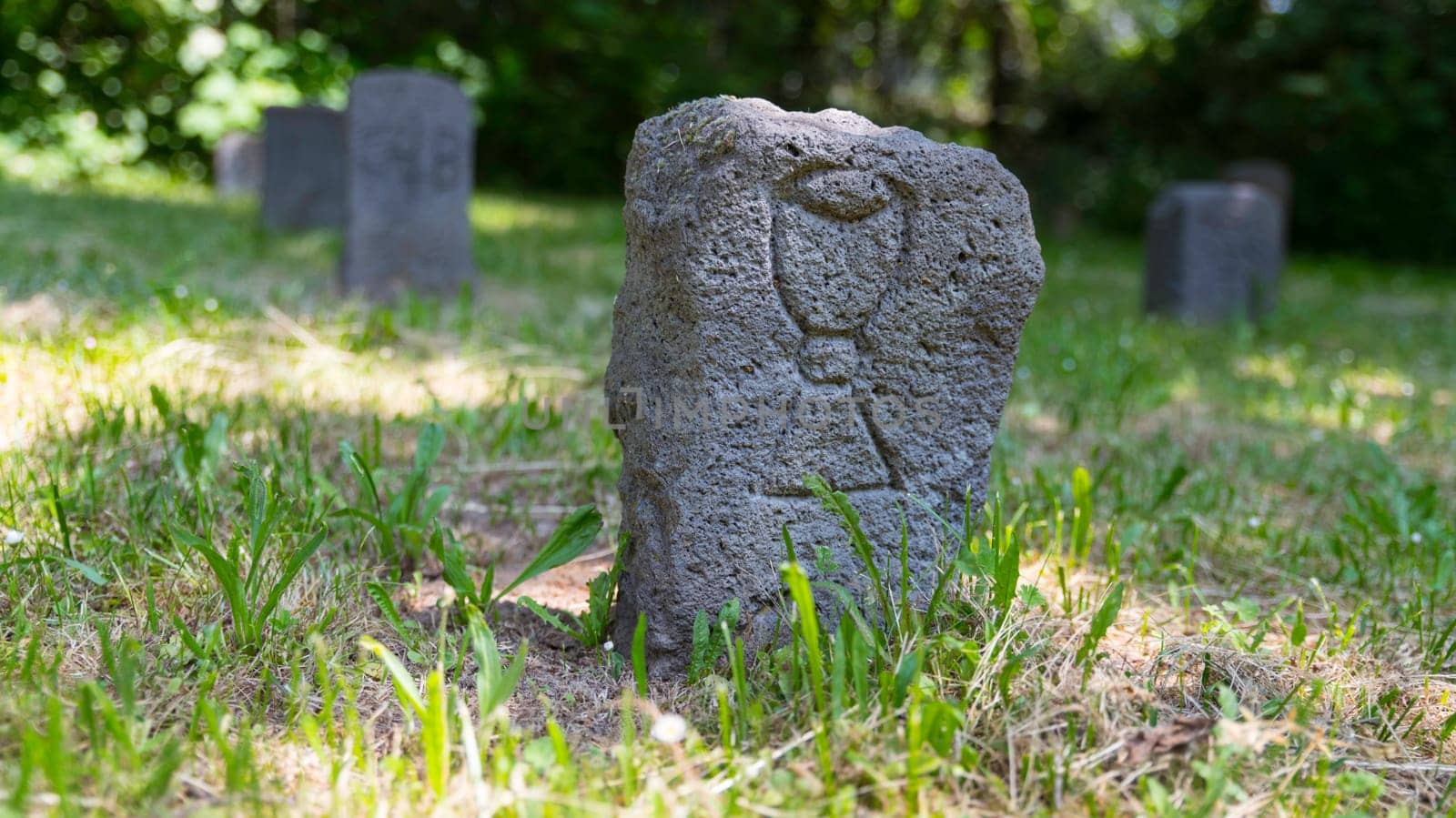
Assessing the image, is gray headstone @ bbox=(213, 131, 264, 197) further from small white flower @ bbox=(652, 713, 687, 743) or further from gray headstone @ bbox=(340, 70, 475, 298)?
small white flower @ bbox=(652, 713, 687, 743)

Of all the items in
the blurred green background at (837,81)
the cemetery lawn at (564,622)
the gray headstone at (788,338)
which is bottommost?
the cemetery lawn at (564,622)

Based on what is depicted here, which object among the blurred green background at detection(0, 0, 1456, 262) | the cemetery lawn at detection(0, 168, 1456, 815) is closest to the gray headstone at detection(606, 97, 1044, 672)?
the cemetery lawn at detection(0, 168, 1456, 815)

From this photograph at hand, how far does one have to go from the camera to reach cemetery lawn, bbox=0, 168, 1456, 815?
1.71m

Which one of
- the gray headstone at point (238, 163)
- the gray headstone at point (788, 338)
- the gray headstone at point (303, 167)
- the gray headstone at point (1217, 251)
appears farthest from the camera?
the gray headstone at point (238, 163)

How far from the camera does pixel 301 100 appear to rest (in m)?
11.8

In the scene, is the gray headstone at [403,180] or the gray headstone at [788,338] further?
the gray headstone at [403,180]

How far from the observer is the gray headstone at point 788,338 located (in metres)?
2.05

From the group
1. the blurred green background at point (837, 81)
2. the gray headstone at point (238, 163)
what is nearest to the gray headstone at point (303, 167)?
the gray headstone at point (238, 163)

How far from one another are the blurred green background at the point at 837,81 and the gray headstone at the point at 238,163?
1.70 feet

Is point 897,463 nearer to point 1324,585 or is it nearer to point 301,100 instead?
point 1324,585

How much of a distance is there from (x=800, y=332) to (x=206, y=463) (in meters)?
1.46

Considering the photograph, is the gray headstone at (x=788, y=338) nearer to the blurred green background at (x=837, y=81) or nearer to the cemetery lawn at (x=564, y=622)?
the cemetery lawn at (x=564, y=622)

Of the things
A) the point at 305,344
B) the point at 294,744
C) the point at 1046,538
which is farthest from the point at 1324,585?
the point at 305,344

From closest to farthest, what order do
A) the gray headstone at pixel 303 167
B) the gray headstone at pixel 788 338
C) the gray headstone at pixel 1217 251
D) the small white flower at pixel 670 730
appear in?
the small white flower at pixel 670 730
the gray headstone at pixel 788 338
the gray headstone at pixel 1217 251
the gray headstone at pixel 303 167
